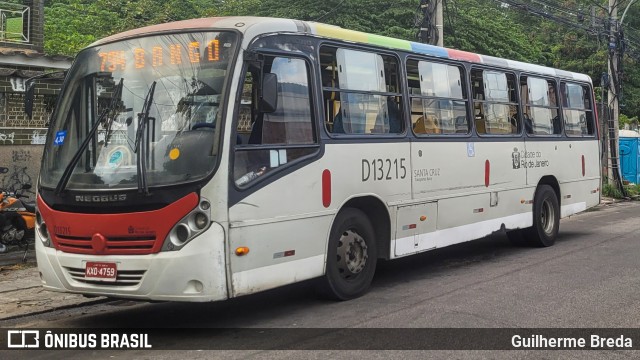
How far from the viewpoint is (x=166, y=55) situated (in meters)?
6.42

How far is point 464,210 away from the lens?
9.47m

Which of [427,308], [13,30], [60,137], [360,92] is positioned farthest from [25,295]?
[13,30]

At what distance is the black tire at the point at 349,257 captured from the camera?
7.32 metres

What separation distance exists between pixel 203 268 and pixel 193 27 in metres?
2.27

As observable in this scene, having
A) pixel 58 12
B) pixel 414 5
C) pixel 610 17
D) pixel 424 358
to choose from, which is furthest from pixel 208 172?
pixel 58 12

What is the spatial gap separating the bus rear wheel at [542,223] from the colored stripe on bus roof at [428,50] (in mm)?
3346

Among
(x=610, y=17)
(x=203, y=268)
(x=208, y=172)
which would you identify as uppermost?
(x=610, y=17)

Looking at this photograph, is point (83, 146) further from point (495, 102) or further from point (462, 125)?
point (495, 102)

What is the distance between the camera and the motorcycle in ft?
33.1

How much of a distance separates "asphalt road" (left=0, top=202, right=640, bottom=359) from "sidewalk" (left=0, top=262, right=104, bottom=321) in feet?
0.69

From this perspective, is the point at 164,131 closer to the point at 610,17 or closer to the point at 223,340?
the point at 223,340

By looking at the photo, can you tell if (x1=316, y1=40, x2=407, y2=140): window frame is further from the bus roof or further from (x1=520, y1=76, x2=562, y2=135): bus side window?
(x1=520, y1=76, x2=562, y2=135): bus side window

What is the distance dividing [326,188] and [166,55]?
2078 mm

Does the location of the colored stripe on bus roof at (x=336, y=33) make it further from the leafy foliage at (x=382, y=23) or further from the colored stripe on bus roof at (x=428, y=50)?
the leafy foliage at (x=382, y=23)
